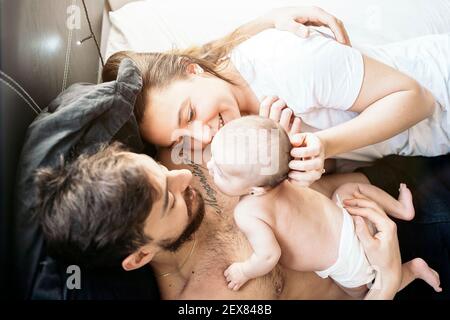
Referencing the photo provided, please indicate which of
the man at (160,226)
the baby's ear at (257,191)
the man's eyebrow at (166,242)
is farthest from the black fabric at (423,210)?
the man's eyebrow at (166,242)

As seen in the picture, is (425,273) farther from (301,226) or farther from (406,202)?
(301,226)

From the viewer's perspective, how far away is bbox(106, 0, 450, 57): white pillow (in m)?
0.95

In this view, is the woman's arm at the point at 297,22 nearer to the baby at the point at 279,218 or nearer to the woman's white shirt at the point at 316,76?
the woman's white shirt at the point at 316,76

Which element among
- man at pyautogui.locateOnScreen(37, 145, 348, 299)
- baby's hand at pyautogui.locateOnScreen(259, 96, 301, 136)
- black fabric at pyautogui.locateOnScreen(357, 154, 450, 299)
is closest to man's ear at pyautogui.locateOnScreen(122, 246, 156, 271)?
man at pyautogui.locateOnScreen(37, 145, 348, 299)

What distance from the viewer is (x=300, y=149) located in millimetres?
632

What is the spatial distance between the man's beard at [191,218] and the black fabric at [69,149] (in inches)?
2.1

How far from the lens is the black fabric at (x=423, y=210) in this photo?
778mm

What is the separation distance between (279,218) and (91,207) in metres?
0.27

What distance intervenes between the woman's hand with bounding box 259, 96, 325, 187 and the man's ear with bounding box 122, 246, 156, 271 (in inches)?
8.5

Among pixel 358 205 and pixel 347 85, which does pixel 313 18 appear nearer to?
pixel 347 85

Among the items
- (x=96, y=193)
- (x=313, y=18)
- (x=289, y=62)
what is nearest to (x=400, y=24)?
(x=313, y=18)

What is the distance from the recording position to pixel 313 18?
2.67ft

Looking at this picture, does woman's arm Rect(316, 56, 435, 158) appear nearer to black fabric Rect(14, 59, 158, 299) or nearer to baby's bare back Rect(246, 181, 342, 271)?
baby's bare back Rect(246, 181, 342, 271)

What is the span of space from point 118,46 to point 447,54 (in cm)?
62
